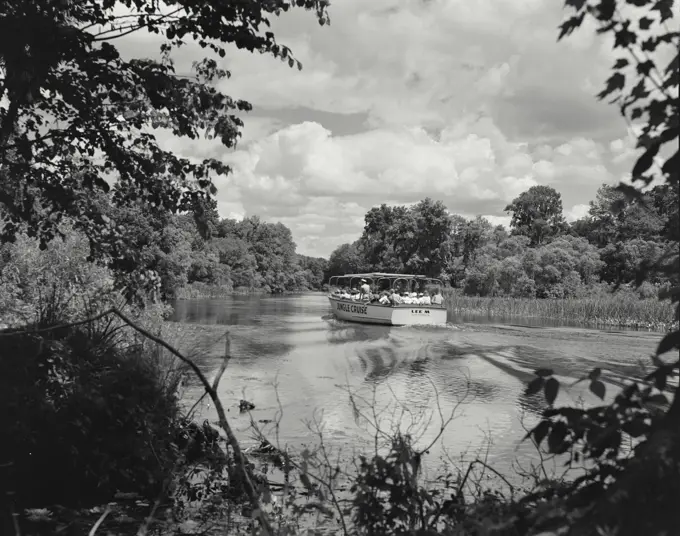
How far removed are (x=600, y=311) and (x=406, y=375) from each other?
25.0m

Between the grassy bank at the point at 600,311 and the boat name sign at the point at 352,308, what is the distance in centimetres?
1284

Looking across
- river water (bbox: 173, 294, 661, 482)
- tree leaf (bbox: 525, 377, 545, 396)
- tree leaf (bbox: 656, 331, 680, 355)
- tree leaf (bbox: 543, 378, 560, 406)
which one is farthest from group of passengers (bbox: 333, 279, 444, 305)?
tree leaf (bbox: 656, 331, 680, 355)

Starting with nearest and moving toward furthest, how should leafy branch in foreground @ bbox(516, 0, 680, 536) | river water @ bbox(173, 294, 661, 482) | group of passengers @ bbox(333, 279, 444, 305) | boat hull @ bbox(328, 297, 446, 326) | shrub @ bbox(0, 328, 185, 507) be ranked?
leafy branch in foreground @ bbox(516, 0, 680, 536) < shrub @ bbox(0, 328, 185, 507) < river water @ bbox(173, 294, 661, 482) < boat hull @ bbox(328, 297, 446, 326) < group of passengers @ bbox(333, 279, 444, 305)

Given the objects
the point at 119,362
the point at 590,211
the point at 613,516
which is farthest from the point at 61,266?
the point at 590,211

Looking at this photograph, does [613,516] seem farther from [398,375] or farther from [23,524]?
[398,375]

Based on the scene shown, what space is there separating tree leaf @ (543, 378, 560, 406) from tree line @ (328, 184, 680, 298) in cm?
3766

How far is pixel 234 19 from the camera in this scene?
22.3 feet

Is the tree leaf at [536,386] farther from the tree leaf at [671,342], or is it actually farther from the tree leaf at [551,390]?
the tree leaf at [671,342]

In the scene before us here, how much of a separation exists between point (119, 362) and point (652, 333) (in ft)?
102

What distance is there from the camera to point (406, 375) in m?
19.0

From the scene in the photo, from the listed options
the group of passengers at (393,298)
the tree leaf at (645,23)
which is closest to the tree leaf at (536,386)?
the tree leaf at (645,23)

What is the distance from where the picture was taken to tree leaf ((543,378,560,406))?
2.91m

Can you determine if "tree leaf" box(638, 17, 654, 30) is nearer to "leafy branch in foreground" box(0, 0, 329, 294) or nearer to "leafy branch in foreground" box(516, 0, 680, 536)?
"leafy branch in foreground" box(516, 0, 680, 536)

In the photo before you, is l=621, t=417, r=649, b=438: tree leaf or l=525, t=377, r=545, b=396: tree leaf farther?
l=525, t=377, r=545, b=396: tree leaf
